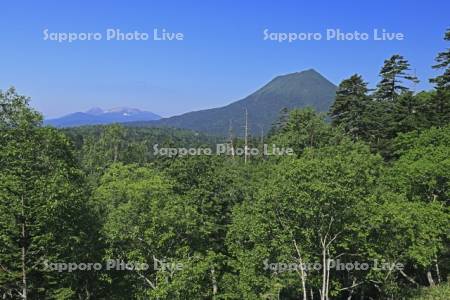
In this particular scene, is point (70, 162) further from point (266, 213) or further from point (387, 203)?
point (387, 203)

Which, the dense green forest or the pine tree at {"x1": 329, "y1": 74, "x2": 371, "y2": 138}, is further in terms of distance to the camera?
the pine tree at {"x1": 329, "y1": 74, "x2": 371, "y2": 138}

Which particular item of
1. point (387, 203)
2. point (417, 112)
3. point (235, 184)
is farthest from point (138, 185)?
point (417, 112)

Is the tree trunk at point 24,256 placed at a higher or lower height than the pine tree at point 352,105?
lower

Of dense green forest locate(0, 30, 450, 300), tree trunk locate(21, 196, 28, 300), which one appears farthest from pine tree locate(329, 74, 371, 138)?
tree trunk locate(21, 196, 28, 300)

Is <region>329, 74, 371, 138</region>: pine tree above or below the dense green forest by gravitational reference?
above

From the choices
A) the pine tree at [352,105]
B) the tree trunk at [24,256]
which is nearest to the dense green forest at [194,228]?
the tree trunk at [24,256]

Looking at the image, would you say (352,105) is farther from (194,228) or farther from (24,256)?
(24,256)

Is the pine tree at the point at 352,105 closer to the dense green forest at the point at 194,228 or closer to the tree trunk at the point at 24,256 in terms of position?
the dense green forest at the point at 194,228

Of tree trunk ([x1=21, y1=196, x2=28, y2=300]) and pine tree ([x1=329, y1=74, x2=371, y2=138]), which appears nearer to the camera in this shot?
tree trunk ([x1=21, y1=196, x2=28, y2=300])

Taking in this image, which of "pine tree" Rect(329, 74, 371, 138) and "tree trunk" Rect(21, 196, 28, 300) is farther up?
"pine tree" Rect(329, 74, 371, 138)

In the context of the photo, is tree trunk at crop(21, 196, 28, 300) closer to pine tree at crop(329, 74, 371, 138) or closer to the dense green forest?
the dense green forest

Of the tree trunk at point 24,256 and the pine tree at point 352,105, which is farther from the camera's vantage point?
the pine tree at point 352,105
